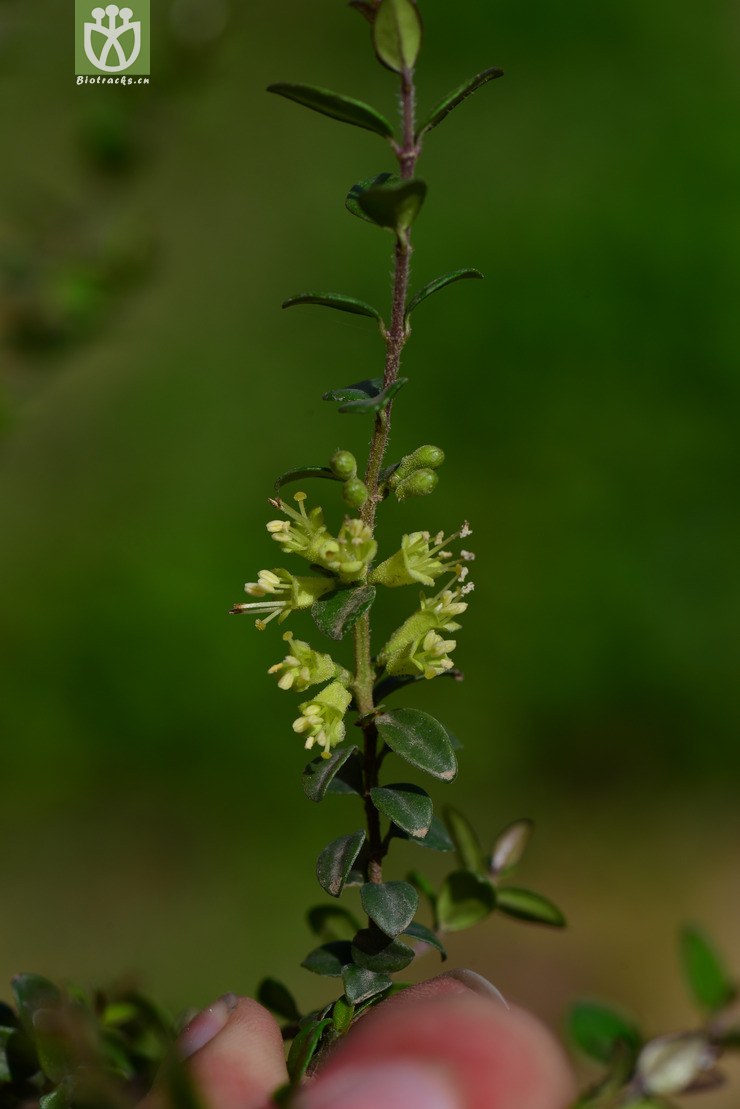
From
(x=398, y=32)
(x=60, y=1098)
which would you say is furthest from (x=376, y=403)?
(x=60, y=1098)

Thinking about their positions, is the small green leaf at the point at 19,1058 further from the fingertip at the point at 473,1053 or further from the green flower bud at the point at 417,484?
the green flower bud at the point at 417,484

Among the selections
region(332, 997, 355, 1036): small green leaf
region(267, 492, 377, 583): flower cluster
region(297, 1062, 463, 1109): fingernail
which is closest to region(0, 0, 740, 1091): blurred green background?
region(267, 492, 377, 583): flower cluster

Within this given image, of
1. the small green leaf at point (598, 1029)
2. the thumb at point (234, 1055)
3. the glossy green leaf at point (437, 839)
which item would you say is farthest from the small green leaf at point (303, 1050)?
the small green leaf at point (598, 1029)

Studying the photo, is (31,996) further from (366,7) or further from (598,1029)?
(366,7)

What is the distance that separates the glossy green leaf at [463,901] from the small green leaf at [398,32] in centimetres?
42

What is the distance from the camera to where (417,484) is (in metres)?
0.49

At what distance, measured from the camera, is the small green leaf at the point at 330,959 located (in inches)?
20.1

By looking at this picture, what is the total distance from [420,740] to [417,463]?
13 cm

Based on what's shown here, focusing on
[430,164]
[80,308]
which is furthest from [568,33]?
[80,308]

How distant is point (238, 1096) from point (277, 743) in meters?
1.56

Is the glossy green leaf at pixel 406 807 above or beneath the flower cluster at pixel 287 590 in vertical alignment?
beneath

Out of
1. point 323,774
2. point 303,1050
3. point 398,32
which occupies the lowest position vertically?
point 303,1050

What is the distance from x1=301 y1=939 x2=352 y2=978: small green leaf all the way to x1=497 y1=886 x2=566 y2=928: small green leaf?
0.12 metres

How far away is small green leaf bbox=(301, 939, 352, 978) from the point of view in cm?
51
